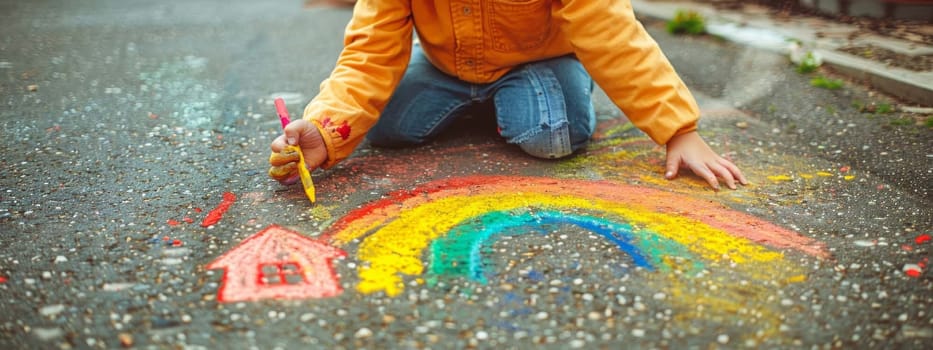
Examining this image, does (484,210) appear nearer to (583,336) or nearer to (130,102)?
(583,336)

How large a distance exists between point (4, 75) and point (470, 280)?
10.1 feet

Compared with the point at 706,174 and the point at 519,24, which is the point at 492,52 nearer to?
the point at 519,24

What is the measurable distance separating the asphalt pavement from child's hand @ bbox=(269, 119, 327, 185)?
0.21 ft

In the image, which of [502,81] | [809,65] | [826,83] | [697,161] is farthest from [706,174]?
[809,65]

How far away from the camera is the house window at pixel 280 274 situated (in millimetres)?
1544

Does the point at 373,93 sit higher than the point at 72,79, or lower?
higher

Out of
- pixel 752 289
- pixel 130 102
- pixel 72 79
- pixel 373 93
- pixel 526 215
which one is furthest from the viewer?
pixel 72 79

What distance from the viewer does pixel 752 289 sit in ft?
4.92

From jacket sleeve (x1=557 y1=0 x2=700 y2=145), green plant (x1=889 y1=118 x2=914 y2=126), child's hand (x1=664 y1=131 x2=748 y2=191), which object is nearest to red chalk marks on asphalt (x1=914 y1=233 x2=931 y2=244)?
child's hand (x1=664 y1=131 x2=748 y2=191)

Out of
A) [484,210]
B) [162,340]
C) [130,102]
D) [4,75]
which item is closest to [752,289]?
[484,210]

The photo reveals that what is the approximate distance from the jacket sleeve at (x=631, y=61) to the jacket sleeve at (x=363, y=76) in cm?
52

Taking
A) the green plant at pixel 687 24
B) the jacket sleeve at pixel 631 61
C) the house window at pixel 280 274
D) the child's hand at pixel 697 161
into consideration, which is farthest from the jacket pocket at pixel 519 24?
the green plant at pixel 687 24

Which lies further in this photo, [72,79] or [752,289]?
[72,79]

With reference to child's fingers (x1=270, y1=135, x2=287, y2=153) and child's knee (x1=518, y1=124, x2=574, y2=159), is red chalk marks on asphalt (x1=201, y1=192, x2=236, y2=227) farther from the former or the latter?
child's knee (x1=518, y1=124, x2=574, y2=159)
